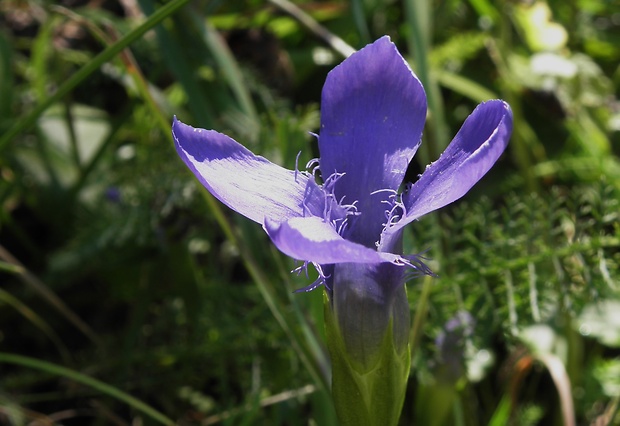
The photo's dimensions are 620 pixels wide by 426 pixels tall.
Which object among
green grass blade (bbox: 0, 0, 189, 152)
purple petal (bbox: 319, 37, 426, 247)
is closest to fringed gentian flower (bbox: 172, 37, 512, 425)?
purple petal (bbox: 319, 37, 426, 247)

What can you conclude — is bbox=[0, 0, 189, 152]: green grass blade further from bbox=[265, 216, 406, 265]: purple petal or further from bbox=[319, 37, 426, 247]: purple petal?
bbox=[265, 216, 406, 265]: purple petal


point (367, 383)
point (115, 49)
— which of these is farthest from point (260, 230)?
point (367, 383)

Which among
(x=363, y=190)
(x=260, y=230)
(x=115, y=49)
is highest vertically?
(x=115, y=49)

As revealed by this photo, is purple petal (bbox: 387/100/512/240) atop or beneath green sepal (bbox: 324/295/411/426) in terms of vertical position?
atop

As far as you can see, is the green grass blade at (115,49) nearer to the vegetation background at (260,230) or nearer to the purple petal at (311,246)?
the vegetation background at (260,230)

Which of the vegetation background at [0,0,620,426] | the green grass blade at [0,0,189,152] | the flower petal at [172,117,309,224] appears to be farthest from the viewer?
the vegetation background at [0,0,620,426]

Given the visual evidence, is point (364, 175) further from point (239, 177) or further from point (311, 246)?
point (311, 246)

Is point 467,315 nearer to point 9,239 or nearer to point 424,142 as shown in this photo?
point 424,142
